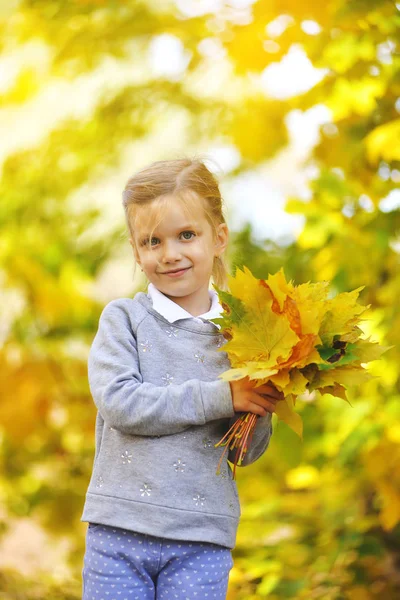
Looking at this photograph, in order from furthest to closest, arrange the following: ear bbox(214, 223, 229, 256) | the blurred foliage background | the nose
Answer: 1. the blurred foliage background
2. ear bbox(214, 223, 229, 256)
3. the nose

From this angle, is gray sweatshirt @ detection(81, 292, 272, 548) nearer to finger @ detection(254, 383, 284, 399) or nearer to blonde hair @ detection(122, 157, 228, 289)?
finger @ detection(254, 383, 284, 399)

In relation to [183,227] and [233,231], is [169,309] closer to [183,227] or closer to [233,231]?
[183,227]

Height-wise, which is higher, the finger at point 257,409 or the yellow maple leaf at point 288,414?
the finger at point 257,409

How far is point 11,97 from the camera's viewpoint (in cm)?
345

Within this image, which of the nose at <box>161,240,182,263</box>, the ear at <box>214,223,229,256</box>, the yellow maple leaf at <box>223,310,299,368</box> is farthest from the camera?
the ear at <box>214,223,229,256</box>

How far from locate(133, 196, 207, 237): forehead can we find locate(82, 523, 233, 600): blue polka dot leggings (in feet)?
1.83

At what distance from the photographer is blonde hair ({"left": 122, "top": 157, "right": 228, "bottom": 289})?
153 centimetres

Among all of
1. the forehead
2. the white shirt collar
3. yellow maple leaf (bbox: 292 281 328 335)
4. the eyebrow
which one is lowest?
the white shirt collar

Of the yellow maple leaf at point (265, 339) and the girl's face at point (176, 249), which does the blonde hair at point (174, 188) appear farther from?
the yellow maple leaf at point (265, 339)

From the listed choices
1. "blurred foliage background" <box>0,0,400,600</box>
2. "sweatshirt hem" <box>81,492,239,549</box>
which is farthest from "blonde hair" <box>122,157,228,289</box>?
"blurred foliage background" <box>0,0,400,600</box>

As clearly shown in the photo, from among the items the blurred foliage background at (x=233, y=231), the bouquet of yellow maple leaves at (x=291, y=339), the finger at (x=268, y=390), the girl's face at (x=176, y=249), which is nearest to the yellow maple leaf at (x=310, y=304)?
the bouquet of yellow maple leaves at (x=291, y=339)

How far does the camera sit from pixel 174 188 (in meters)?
1.54

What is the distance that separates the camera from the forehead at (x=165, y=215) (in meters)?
1.51

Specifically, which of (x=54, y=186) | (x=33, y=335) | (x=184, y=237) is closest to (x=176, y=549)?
(x=184, y=237)
